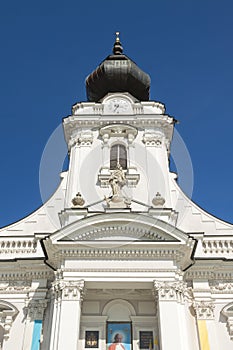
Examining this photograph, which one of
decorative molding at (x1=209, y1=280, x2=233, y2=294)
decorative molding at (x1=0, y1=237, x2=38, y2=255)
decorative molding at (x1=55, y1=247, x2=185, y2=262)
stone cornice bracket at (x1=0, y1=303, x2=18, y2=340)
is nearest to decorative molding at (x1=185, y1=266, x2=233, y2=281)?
decorative molding at (x1=209, y1=280, x2=233, y2=294)

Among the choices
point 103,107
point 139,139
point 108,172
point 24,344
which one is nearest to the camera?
point 24,344

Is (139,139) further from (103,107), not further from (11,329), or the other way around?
(11,329)

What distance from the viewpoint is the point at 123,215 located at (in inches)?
604

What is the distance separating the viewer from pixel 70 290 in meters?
13.9

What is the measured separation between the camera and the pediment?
14750 millimetres

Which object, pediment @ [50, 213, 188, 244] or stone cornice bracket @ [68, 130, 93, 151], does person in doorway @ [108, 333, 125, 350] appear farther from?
stone cornice bracket @ [68, 130, 93, 151]

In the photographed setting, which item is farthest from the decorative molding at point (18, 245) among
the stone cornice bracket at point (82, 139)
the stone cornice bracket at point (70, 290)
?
the stone cornice bracket at point (82, 139)

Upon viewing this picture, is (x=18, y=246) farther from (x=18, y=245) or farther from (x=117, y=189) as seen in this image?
(x=117, y=189)

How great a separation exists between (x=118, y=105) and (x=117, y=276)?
1170 centimetres

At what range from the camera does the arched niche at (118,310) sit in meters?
15.2

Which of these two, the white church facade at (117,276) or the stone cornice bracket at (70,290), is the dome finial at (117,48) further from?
the stone cornice bracket at (70,290)

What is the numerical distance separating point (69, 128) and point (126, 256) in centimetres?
993

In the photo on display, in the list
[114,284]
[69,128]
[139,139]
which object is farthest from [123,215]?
[69,128]

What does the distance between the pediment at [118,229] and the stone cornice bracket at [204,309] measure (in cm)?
272
